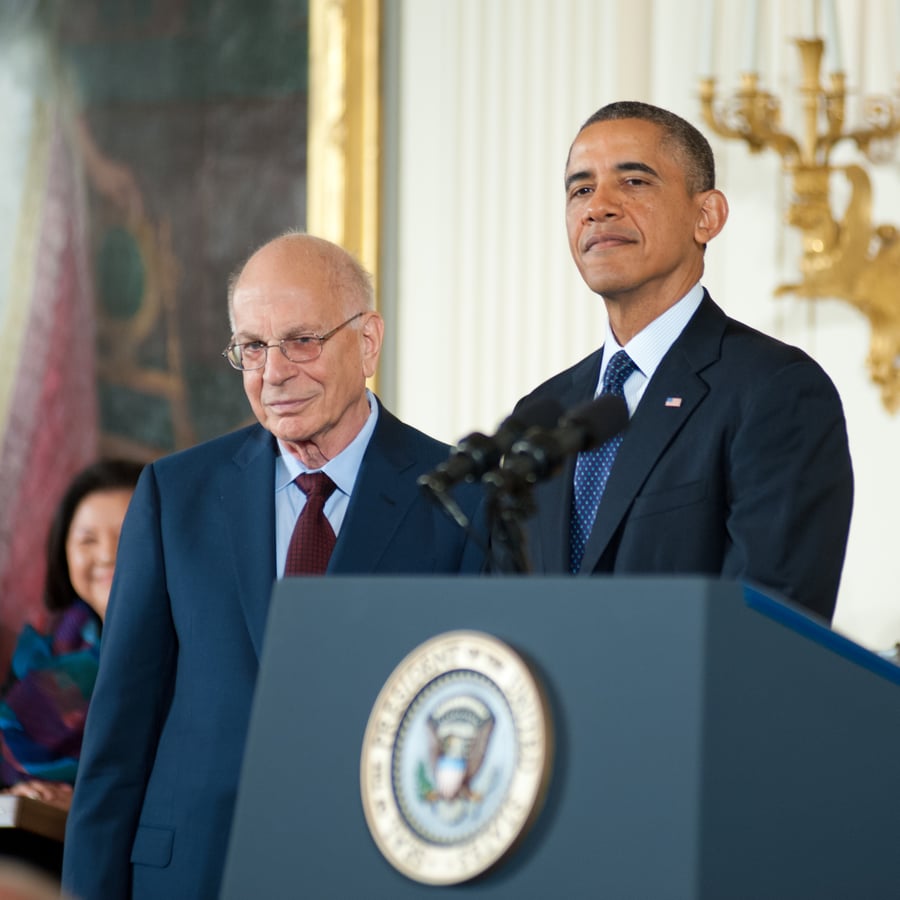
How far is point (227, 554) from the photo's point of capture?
2.71 meters

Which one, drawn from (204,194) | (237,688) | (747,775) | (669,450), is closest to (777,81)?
(204,194)

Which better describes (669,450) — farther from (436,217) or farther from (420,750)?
(436,217)

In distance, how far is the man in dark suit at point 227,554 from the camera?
8.53ft

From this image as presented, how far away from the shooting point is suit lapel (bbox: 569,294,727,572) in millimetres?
2543

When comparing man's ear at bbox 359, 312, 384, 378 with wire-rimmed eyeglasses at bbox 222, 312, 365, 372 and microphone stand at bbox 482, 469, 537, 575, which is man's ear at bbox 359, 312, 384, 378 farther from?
microphone stand at bbox 482, 469, 537, 575

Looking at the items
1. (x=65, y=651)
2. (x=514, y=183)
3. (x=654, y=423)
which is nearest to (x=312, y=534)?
(x=654, y=423)

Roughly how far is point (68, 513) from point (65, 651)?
69 cm

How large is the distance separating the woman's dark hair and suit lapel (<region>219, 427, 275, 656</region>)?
2246 mm

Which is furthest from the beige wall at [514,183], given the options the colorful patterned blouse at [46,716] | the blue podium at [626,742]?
the blue podium at [626,742]

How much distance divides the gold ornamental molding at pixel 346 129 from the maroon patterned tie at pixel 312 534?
3129 millimetres

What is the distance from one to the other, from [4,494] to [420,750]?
4720 mm

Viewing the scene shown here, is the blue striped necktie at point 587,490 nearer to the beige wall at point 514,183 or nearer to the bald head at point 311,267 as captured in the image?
the bald head at point 311,267

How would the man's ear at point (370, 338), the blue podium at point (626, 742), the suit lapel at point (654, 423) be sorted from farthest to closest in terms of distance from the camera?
the man's ear at point (370, 338)
the suit lapel at point (654, 423)
the blue podium at point (626, 742)

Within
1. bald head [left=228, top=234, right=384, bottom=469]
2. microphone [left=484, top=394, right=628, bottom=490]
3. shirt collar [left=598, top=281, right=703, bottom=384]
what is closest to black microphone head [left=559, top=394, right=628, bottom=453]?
microphone [left=484, top=394, right=628, bottom=490]
